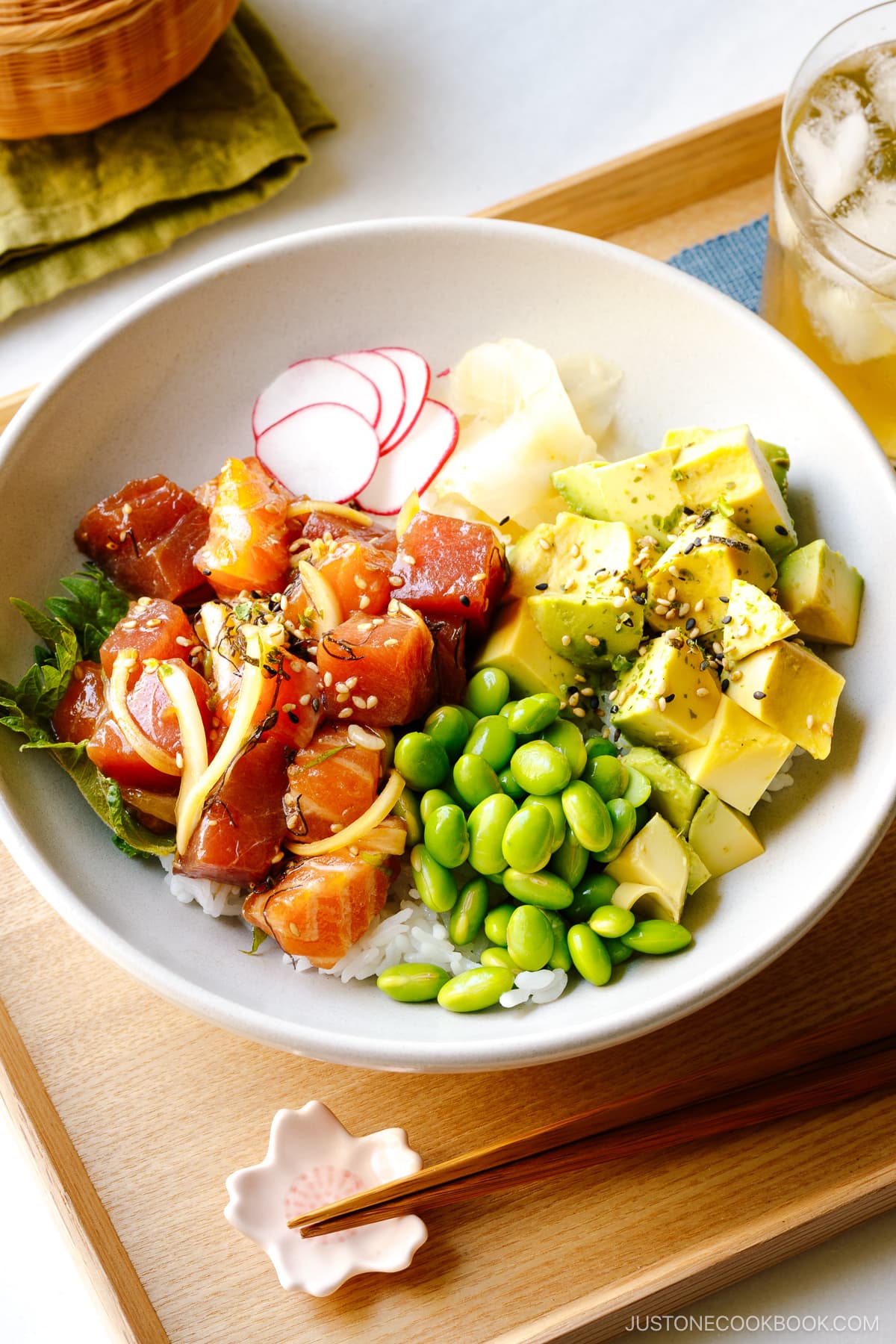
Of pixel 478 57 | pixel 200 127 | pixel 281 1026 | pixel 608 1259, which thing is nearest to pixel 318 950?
pixel 281 1026

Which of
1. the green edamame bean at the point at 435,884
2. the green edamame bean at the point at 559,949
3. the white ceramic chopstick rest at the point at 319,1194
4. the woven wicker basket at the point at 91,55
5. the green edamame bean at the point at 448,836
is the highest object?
the woven wicker basket at the point at 91,55

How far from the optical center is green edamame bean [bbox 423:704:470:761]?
2.41m

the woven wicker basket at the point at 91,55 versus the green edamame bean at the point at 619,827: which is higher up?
the woven wicker basket at the point at 91,55

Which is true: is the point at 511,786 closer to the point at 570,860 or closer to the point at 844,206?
the point at 570,860

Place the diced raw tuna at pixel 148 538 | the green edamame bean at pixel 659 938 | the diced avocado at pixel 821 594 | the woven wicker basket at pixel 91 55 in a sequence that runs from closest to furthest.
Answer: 1. the green edamame bean at pixel 659 938
2. the diced avocado at pixel 821 594
3. the diced raw tuna at pixel 148 538
4. the woven wicker basket at pixel 91 55

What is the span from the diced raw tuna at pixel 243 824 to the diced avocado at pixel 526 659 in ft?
1.70

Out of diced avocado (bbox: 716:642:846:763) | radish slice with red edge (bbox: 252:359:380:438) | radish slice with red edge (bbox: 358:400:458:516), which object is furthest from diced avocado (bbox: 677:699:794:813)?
radish slice with red edge (bbox: 252:359:380:438)

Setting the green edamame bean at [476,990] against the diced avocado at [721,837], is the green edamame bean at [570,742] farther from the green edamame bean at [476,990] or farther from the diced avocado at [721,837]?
the green edamame bean at [476,990]

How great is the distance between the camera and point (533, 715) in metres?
2.35

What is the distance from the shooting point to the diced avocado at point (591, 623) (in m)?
2.40

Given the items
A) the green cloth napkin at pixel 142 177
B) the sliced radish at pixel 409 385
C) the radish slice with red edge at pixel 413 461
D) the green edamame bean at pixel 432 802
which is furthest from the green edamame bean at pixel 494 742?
the green cloth napkin at pixel 142 177

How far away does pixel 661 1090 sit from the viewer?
2217mm

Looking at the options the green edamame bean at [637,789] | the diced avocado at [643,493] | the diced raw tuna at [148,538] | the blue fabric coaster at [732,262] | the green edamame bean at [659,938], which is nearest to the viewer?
the green edamame bean at [659,938]

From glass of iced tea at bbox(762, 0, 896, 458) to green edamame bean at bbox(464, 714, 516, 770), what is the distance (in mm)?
1240
